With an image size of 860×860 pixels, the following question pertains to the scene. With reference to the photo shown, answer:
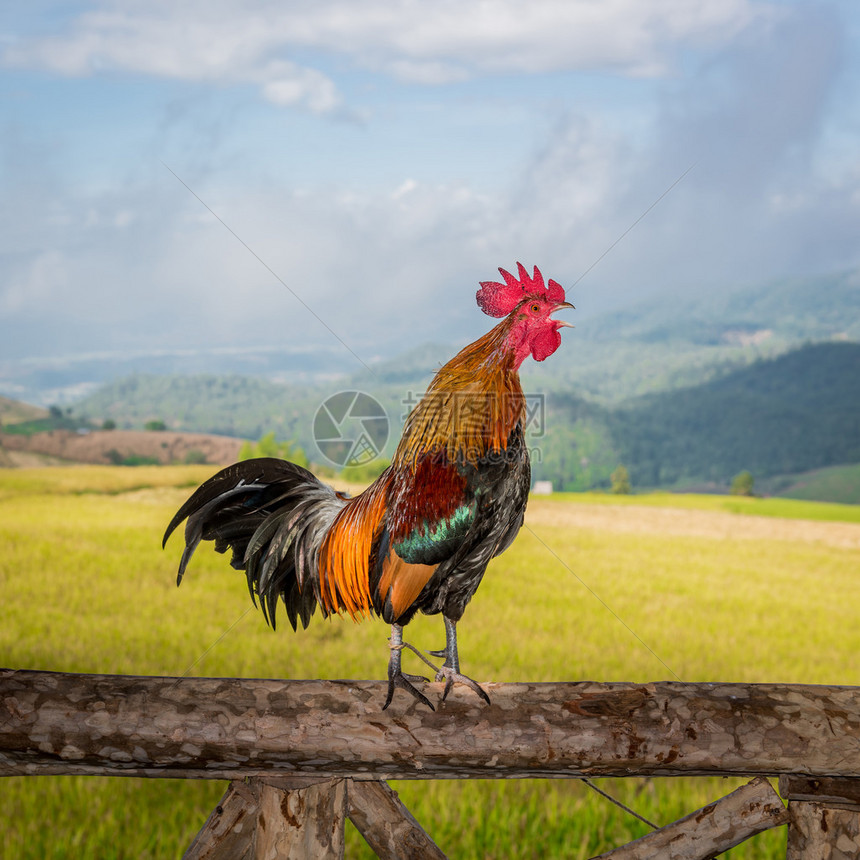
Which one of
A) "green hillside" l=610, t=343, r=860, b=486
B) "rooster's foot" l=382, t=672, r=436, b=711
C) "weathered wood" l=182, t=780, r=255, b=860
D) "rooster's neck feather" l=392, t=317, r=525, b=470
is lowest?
"weathered wood" l=182, t=780, r=255, b=860

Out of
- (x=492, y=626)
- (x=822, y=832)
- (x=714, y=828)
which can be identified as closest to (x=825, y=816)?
(x=822, y=832)

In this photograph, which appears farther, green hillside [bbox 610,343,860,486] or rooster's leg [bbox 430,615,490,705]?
green hillside [bbox 610,343,860,486]

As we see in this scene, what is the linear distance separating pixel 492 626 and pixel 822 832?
366 cm

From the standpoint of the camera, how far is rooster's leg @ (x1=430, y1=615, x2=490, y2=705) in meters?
2.30

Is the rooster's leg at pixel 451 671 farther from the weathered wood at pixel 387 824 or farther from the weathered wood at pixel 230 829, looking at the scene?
the weathered wood at pixel 230 829

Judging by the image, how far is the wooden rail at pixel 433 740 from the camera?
2168 millimetres

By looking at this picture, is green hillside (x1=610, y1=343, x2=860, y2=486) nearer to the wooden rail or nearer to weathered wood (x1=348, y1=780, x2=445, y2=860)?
the wooden rail

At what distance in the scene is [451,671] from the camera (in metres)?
2.34

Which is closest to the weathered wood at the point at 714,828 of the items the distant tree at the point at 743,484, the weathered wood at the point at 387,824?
the weathered wood at the point at 387,824

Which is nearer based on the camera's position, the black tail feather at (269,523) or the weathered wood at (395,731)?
the weathered wood at (395,731)

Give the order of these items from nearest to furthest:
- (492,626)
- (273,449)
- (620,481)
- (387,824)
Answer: (387,824) < (492,626) < (273,449) < (620,481)

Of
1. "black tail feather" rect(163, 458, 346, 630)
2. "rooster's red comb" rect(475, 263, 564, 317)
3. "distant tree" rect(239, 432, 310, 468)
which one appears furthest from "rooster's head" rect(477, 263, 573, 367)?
"distant tree" rect(239, 432, 310, 468)

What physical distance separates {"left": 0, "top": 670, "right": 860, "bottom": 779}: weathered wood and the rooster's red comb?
1178mm

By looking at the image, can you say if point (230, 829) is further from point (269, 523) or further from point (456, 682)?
point (269, 523)
